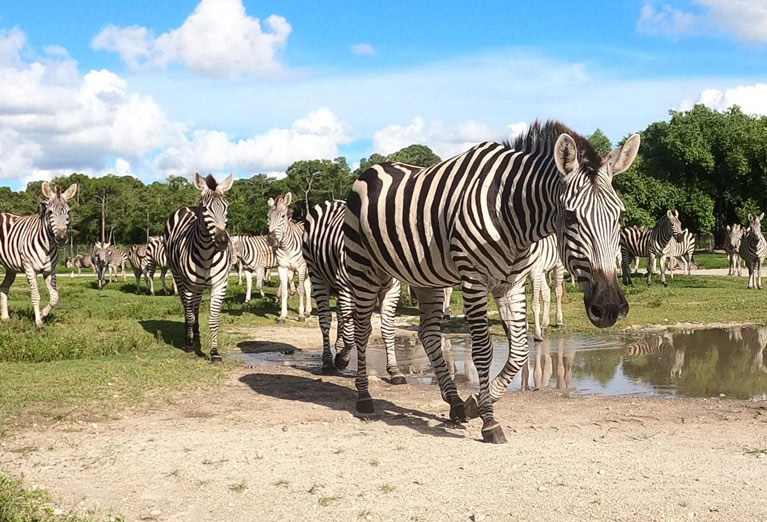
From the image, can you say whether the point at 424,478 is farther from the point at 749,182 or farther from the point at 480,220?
the point at 749,182

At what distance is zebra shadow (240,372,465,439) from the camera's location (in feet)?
23.4

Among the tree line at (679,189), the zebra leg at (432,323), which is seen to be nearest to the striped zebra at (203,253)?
the zebra leg at (432,323)

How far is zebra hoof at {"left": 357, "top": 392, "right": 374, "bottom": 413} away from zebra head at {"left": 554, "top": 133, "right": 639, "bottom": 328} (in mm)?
3064

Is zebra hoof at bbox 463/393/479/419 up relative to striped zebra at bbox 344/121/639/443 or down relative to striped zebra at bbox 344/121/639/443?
down

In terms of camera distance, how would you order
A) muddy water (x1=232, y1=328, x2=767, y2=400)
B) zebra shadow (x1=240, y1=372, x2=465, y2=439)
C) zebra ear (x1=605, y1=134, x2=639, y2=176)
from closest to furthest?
zebra ear (x1=605, y1=134, x2=639, y2=176) < zebra shadow (x1=240, y1=372, x2=465, y2=439) < muddy water (x1=232, y1=328, x2=767, y2=400)

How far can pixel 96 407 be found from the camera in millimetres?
7969

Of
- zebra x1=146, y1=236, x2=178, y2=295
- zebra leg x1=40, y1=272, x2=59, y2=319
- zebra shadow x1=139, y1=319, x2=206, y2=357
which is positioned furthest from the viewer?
zebra x1=146, y1=236, x2=178, y2=295

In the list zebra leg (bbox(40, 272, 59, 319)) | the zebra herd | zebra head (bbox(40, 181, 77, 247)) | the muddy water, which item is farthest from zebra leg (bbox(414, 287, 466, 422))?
zebra leg (bbox(40, 272, 59, 319))

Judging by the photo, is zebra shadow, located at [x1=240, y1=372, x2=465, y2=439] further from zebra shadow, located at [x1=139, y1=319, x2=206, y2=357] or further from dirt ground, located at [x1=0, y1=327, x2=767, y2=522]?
zebra shadow, located at [x1=139, y1=319, x2=206, y2=357]

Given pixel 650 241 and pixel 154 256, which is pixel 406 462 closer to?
pixel 154 256

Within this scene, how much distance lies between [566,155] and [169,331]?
432 inches

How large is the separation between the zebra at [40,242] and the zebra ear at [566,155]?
12.3 metres

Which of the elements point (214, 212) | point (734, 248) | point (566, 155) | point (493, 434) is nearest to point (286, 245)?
point (214, 212)

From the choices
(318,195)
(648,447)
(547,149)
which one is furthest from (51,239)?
(318,195)
